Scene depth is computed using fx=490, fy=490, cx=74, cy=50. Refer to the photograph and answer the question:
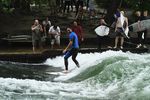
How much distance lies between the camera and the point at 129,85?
655 inches

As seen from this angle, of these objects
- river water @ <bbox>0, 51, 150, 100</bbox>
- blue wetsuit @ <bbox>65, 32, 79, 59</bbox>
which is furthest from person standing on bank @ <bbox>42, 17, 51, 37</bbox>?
blue wetsuit @ <bbox>65, 32, 79, 59</bbox>

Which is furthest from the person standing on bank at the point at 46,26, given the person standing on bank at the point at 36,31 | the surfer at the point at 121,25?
the surfer at the point at 121,25

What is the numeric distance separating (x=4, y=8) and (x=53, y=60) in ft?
23.9

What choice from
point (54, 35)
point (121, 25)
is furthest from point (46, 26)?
point (121, 25)

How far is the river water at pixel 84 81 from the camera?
51.9 ft

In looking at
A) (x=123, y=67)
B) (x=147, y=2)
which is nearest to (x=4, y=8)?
(x=147, y=2)

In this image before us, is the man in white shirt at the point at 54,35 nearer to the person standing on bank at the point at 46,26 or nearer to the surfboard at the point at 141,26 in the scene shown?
the person standing on bank at the point at 46,26

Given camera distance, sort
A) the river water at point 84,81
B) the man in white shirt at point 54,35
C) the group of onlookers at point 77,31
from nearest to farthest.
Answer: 1. the river water at point 84,81
2. the group of onlookers at point 77,31
3. the man in white shirt at point 54,35

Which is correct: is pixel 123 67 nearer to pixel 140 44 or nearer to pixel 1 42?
pixel 140 44

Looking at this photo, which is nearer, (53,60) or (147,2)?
(53,60)

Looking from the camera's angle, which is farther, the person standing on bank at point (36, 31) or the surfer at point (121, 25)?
the person standing on bank at point (36, 31)

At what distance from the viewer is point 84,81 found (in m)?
18.6

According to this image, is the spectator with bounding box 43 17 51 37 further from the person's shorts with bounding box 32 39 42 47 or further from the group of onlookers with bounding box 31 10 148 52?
the person's shorts with bounding box 32 39 42 47

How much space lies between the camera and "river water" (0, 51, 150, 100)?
1580 centimetres
